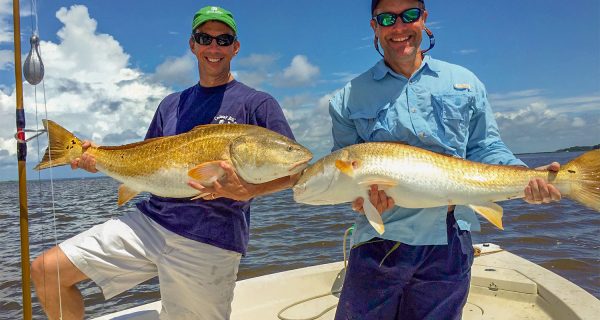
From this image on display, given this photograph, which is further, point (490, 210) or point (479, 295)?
point (479, 295)

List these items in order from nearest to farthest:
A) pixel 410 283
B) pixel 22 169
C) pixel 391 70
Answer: pixel 410 283 < pixel 391 70 < pixel 22 169

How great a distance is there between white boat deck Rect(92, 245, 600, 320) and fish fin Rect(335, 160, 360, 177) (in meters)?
2.86

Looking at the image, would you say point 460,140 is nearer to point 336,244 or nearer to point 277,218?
point 336,244

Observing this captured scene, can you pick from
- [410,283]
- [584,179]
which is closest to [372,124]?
[410,283]

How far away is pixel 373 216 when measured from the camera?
296 centimetres

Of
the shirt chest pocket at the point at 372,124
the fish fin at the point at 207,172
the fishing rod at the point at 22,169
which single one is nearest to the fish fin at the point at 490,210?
the shirt chest pocket at the point at 372,124

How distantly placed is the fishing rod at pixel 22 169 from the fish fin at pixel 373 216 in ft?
8.46

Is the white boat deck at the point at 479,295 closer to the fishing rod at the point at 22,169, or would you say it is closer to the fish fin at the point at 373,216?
the fishing rod at the point at 22,169

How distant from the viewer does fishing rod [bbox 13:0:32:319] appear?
360 centimetres

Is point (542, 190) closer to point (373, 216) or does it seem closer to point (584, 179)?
point (584, 179)

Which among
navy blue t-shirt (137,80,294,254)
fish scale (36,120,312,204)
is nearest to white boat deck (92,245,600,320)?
navy blue t-shirt (137,80,294,254)

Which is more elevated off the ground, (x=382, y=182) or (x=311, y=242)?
(x=382, y=182)

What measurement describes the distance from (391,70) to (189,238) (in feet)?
6.87

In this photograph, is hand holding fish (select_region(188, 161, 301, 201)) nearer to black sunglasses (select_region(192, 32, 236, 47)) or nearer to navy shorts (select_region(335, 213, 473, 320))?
navy shorts (select_region(335, 213, 473, 320))
